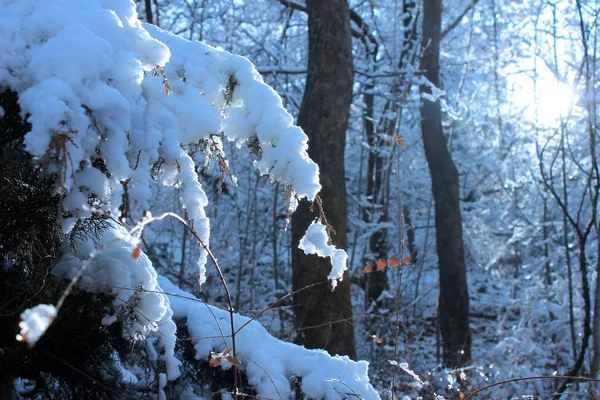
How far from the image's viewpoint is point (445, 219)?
7.65m

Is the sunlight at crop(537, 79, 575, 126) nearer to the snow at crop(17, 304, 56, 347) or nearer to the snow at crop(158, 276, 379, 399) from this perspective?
the snow at crop(158, 276, 379, 399)

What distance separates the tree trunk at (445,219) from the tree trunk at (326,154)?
118 inches

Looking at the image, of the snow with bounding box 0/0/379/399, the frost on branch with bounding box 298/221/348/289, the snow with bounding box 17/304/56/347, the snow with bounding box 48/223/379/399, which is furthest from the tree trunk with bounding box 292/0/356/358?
the snow with bounding box 17/304/56/347

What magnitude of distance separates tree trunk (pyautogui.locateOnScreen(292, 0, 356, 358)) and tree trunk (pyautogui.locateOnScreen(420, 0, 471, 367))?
9.84ft

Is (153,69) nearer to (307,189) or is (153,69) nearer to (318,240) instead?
(307,189)

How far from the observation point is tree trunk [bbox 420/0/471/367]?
7188mm

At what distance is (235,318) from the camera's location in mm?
2385

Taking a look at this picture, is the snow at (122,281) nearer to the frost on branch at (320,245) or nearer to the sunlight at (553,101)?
the frost on branch at (320,245)

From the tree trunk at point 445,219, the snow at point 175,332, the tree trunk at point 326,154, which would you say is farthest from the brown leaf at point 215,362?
the tree trunk at point 445,219

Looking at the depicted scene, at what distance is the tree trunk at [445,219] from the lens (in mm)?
7188

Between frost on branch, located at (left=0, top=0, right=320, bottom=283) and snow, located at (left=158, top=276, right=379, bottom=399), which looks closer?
frost on branch, located at (left=0, top=0, right=320, bottom=283)

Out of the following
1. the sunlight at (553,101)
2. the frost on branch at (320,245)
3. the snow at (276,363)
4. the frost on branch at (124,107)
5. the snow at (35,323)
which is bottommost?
the snow at (276,363)

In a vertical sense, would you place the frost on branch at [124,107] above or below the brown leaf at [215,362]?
above

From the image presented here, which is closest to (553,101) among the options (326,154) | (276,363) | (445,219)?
(445,219)
